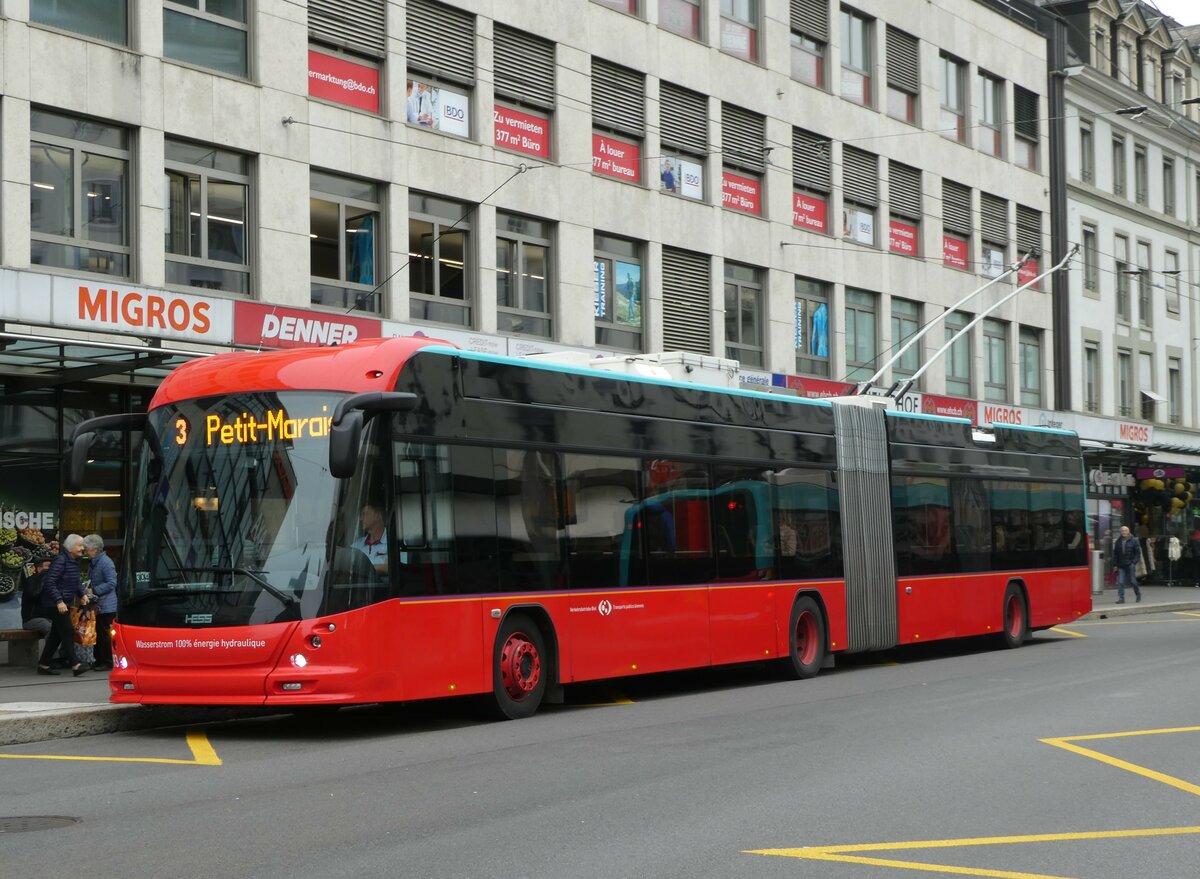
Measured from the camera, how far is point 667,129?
30250mm

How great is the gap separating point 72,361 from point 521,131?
10449 mm

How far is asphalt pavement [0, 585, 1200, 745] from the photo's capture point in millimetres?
12484

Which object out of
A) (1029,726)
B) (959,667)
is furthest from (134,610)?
(959,667)

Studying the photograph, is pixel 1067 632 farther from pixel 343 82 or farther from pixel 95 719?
pixel 95 719

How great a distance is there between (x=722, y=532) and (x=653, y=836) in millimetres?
9093

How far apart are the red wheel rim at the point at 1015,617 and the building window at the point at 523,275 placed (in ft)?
28.8

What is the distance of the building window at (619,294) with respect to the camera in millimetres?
28641

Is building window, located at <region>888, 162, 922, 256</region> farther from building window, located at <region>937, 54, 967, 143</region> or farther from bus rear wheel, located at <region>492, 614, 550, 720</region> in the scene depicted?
bus rear wheel, located at <region>492, 614, 550, 720</region>

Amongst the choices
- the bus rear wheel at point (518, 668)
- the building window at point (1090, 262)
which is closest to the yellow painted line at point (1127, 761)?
the bus rear wheel at point (518, 668)

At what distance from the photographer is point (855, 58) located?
36344mm

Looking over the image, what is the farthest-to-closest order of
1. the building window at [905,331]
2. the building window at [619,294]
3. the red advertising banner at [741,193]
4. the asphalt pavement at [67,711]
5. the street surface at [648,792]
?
1. the building window at [905,331]
2. the red advertising banner at [741,193]
3. the building window at [619,294]
4. the asphalt pavement at [67,711]
5. the street surface at [648,792]

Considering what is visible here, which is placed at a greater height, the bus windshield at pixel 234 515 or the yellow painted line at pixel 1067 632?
the bus windshield at pixel 234 515

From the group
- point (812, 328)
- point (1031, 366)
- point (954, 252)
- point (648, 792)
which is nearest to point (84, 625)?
→ point (648, 792)

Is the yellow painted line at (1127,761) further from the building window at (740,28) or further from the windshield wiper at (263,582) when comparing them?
the building window at (740,28)
